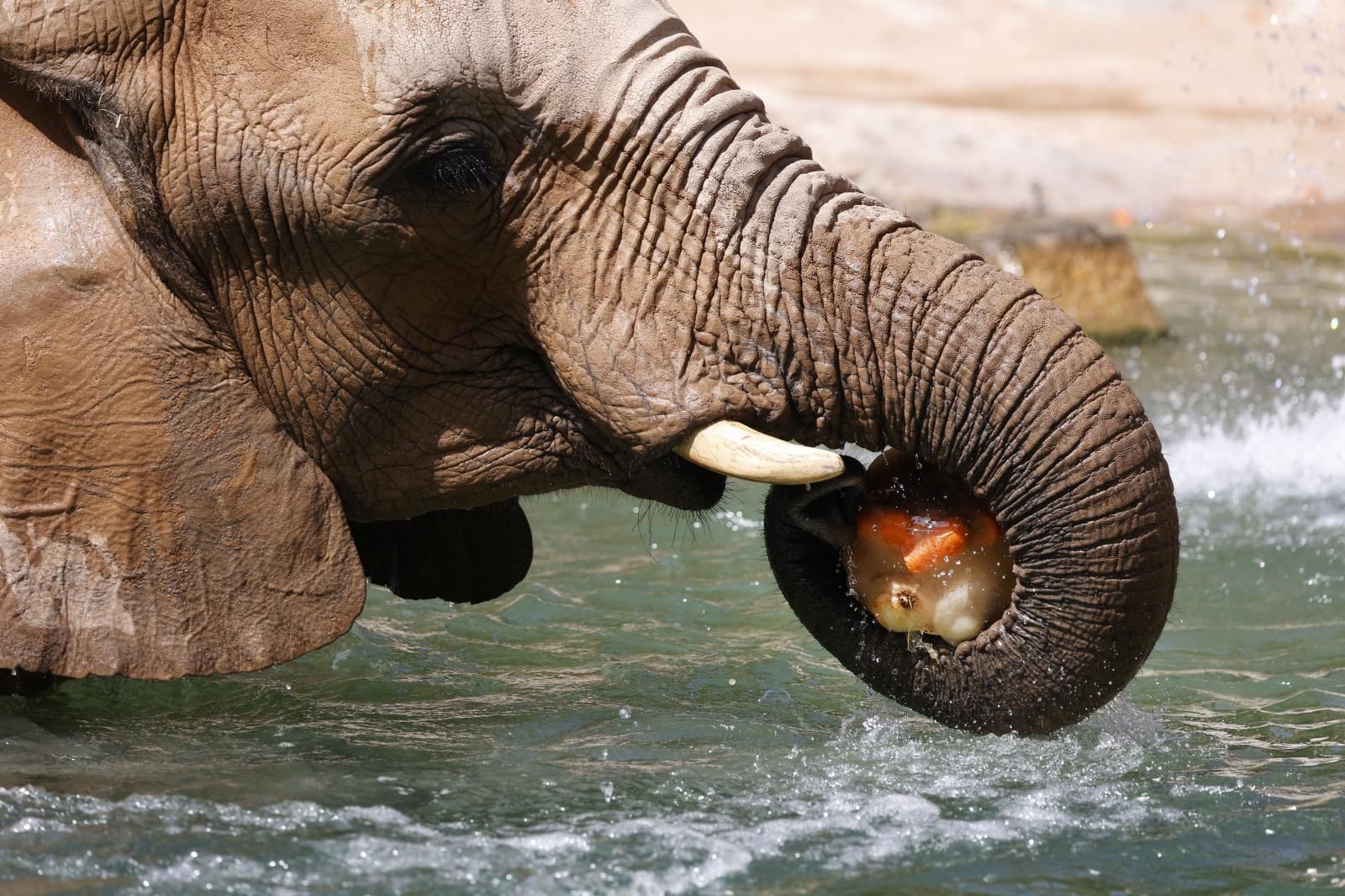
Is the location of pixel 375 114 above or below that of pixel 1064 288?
below

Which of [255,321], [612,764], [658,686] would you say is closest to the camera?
[255,321]

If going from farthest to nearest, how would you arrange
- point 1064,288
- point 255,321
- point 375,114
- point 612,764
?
point 1064,288 < point 612,764 < point 255,321 < point 375,114

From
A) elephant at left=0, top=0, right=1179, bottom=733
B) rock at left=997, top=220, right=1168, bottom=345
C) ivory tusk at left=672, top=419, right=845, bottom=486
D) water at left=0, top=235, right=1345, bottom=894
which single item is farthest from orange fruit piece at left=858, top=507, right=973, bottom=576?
rock at left=997, top=220, right=1168, bottom=345

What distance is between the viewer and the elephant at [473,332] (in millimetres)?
3873

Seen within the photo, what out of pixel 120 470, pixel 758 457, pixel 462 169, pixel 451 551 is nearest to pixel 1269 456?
pixel 451 551

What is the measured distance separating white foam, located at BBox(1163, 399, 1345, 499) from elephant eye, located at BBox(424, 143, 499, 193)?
4991mm

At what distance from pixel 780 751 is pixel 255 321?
1603mm

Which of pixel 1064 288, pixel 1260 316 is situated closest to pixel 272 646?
pixel 1064 288

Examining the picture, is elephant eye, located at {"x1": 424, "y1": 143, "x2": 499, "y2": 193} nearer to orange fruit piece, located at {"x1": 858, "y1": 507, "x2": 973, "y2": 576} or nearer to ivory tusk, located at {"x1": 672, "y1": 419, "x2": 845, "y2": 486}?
ivory tusk, located at {"x1": 672, "y1": 419, "x2": 845, "y2": 486}

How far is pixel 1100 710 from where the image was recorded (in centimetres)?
488

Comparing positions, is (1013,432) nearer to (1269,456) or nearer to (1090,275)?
(1269,456)

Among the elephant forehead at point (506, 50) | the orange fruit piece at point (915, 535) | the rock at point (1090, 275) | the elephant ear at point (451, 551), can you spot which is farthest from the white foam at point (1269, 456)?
the elephant forehead at point (506, 50)

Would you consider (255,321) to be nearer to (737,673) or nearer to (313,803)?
(313,803)

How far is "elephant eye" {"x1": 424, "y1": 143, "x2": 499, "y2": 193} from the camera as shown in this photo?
3.99 meters
